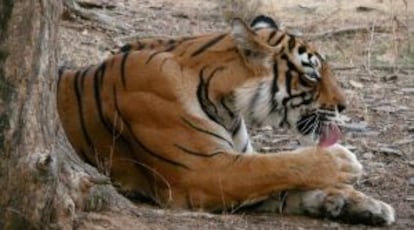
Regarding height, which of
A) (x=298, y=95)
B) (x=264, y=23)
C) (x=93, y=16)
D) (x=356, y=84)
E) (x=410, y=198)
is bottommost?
(x=410, y=198)

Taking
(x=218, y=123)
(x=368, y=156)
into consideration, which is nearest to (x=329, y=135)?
(x=218, y=123)

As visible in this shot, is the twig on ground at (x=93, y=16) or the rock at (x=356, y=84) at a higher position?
the twig on ground at (x=93, y=16)

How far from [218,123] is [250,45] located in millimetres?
347

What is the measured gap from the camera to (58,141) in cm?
345

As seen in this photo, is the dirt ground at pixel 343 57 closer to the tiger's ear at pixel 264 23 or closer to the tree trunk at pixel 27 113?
the tree trunk at pixel 27 113

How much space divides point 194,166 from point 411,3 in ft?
22.3

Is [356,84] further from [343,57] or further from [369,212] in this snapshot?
[369,212]

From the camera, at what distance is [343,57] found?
8.08 metres

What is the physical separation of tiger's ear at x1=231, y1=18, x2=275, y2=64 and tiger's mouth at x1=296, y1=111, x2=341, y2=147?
0.32m

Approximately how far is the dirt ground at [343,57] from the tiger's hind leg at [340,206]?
0.05 meters

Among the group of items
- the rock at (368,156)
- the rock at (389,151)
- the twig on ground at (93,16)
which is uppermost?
the twig on ground at (93,16)

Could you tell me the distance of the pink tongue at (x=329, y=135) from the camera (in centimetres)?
452

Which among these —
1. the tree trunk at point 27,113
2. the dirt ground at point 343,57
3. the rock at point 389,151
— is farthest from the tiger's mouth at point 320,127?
the tree trunk at point 27,113

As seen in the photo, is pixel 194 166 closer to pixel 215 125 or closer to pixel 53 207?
pixel 215 125
